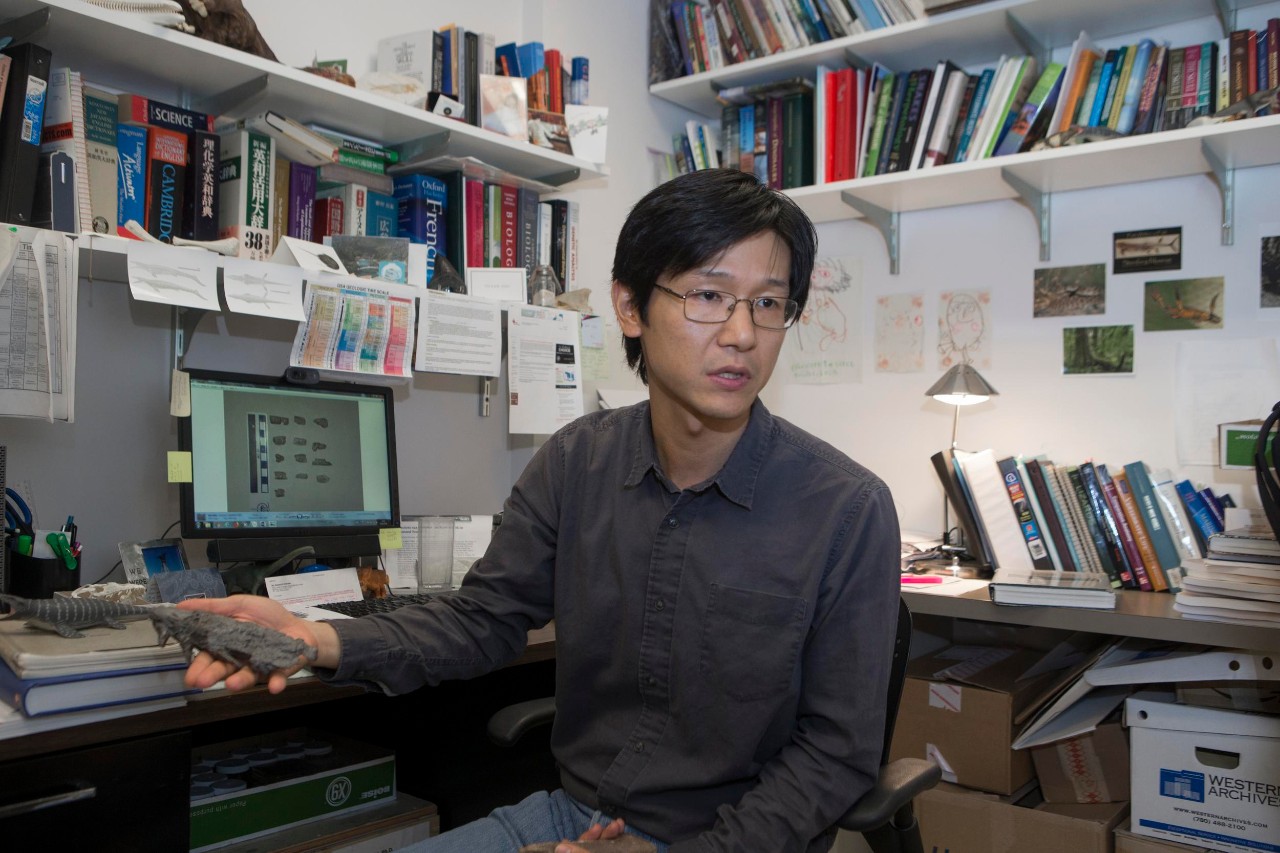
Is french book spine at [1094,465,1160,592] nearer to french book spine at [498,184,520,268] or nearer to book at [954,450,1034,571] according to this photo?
book at [954,450,1034,571]

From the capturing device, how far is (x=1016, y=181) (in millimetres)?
2436

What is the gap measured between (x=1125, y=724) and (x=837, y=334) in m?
1.32

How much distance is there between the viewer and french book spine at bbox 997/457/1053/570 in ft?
7.64

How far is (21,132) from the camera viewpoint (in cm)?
157

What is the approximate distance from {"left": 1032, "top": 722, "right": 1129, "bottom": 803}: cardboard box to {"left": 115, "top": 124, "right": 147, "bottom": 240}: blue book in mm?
2019

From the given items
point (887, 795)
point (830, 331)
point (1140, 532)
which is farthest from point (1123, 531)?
point (887, 795)

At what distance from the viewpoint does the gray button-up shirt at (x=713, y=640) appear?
3.92ft

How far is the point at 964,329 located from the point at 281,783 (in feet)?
6.42

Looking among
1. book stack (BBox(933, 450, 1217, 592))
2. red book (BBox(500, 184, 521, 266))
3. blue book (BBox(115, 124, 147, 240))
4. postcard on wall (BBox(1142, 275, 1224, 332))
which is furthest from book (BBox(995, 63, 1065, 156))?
blue book (BBox(115, 124, 147, 240))

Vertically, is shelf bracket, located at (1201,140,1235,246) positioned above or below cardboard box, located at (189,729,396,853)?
→ above

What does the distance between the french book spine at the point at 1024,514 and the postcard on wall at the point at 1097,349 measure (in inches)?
13.5

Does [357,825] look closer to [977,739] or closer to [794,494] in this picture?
[794,494]

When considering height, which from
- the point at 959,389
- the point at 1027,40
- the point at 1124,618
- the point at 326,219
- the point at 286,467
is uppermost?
the point at 1027,40

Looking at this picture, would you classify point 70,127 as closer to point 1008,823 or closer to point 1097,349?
point 1008,823
